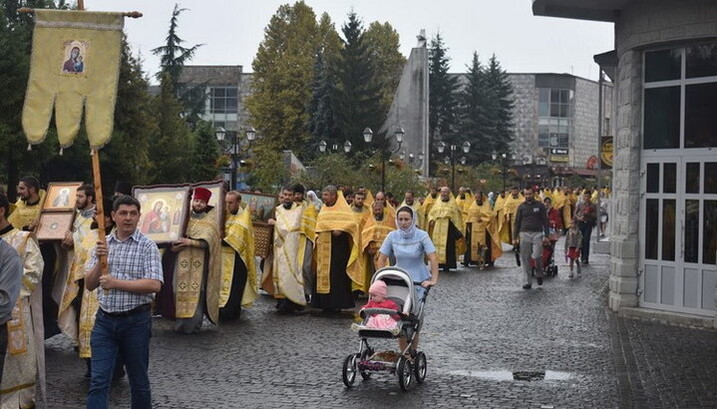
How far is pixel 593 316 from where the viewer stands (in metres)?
15.6

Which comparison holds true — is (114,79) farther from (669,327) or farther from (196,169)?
(196,169)

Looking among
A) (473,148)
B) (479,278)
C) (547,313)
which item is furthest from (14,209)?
(473,148)

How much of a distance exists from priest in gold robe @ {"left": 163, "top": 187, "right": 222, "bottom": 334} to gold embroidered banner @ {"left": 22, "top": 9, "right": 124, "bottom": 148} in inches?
244

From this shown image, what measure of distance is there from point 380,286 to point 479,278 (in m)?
13.0

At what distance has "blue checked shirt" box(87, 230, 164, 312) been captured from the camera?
7.00 m

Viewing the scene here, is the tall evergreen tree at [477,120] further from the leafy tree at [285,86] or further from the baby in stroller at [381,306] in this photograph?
the baby in stroller at [381,306]

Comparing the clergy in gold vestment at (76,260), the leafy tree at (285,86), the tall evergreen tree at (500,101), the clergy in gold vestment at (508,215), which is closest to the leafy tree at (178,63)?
the leafy tree at (285,86)

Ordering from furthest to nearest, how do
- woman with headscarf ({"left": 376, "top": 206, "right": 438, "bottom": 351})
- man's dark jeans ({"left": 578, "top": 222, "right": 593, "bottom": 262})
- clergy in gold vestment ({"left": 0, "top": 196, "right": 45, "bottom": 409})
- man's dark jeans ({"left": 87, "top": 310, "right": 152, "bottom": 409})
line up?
man's dark jeans ({"left": 578, "top": 222, "right": 593, "bottom": 262}) < woman with headscarf ({"left": 376, "top": 206, "right": 438, "bottom": 351}) < clergy in gold vestment ({"left": 0, "top": 196, "right": 45, "bottom": 409}) < man's dark jeans ({"left": 87, "top": 310, "right": 152, "bottom": 409})

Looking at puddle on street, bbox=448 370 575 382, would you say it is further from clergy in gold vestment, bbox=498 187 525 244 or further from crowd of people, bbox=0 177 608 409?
clergy in gold vestment, bbox=498 187 525 244

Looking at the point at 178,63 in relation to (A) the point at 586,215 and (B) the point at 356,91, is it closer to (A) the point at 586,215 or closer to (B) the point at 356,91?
(B) the point at 356,91

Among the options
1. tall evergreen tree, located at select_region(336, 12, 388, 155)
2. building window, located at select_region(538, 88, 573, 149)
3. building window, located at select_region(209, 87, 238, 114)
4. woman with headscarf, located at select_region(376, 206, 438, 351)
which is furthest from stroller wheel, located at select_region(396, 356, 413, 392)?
building window, located at select_region(538, 88, 573, 149)

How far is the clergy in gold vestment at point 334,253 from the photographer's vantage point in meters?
15.8

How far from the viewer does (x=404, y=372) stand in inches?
378

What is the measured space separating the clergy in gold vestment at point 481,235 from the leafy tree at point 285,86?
149ft
